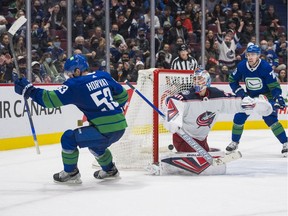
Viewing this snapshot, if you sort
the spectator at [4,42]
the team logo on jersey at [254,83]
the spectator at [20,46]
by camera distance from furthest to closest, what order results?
the spectator at [20,46] → the spectator at [4,42] → the team logo on jersey at [254,83]

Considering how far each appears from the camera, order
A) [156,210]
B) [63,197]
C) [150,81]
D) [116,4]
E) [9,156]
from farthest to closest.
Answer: [116,4]
[9,156]
[150,81]
[63,197]
[156,210]

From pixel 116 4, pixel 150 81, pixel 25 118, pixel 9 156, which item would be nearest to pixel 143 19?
pixel 116 4

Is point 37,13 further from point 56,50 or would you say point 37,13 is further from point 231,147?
point 231,147

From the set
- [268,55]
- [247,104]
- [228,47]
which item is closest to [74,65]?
[247,104]

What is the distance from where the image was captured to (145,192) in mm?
5133

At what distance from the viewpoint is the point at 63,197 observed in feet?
16.2

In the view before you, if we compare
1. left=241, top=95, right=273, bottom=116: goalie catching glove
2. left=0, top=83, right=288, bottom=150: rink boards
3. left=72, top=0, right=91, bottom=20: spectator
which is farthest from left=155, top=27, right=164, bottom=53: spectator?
left=241, top=95, right=273, bottom=116: goalie catching glove

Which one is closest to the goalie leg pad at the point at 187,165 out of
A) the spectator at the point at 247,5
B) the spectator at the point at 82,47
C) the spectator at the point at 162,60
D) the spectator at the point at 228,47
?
the spectator at the point at 82,47

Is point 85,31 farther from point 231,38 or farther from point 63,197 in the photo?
point 63,197

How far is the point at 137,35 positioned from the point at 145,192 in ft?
18.3

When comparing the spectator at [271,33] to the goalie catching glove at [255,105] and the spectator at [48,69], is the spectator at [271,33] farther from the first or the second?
the goalie catching glove at [255,105]

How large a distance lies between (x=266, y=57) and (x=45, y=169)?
6168 mm

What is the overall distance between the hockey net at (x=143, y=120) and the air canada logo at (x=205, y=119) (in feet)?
1.16

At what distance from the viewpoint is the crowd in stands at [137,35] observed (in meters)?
8.85
